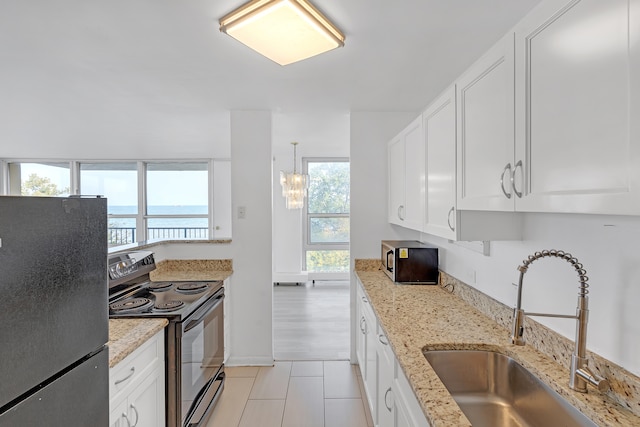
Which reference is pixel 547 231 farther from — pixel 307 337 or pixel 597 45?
pixel 307 337

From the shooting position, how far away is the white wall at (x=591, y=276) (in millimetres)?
951

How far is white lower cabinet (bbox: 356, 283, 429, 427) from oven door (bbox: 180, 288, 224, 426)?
3.63ft

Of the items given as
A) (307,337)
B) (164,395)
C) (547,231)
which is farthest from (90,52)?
(307,337)

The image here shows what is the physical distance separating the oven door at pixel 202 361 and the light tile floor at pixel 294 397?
182mm

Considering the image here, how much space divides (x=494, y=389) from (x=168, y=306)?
Answer: 172 cm

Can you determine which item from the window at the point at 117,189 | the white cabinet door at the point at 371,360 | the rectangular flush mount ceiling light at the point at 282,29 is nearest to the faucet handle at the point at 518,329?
the white cabinet door at the point at 371,360

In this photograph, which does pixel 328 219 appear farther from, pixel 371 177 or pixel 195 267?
pixel 195 267

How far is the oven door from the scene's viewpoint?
186 centimetres

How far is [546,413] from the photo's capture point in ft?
3.61

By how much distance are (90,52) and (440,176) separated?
219 centimetres

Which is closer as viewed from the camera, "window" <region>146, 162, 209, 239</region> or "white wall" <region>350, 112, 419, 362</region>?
"white wall" <region>350, 112, 419, 362</region>

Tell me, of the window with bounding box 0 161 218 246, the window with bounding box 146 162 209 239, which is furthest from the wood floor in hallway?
the window with bounding box 0 161 218 246

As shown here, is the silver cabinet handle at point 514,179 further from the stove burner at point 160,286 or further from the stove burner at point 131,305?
the stove burner at point 160,286

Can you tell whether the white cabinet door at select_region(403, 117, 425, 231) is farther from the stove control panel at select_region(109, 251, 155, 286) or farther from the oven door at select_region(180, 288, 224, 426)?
the stove control panel at select_region(109, 251, 155, 286)
